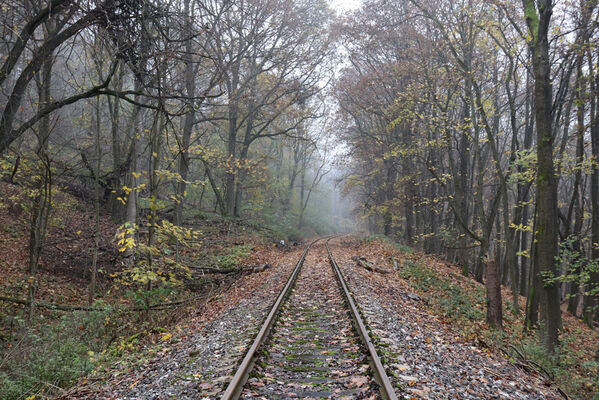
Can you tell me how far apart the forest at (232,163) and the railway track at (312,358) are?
44cm

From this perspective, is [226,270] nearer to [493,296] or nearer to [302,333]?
[302,333]

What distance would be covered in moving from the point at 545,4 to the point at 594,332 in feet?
39.2

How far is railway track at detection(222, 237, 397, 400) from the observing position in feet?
12.7

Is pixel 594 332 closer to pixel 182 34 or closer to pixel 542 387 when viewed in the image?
pixel 542 387

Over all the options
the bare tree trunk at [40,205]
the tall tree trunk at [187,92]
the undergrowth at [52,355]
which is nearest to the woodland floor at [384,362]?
the undergrowth at [52,355]

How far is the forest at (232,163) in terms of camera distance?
5771mm

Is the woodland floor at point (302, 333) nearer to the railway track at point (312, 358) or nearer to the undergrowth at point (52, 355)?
the railway track at point (312, 358)

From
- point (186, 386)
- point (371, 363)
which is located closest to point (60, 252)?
point (186, 386)

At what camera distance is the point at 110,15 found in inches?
209

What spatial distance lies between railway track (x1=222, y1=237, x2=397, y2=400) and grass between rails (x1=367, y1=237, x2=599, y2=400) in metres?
2.84

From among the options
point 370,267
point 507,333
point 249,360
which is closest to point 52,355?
point 249,360

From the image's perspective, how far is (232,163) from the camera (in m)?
17.5

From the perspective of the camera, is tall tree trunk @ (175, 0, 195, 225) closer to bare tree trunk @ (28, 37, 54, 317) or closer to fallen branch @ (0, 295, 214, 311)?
fallen branch @ (0, 295, 214, 311)

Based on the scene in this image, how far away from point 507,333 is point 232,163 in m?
13.3
